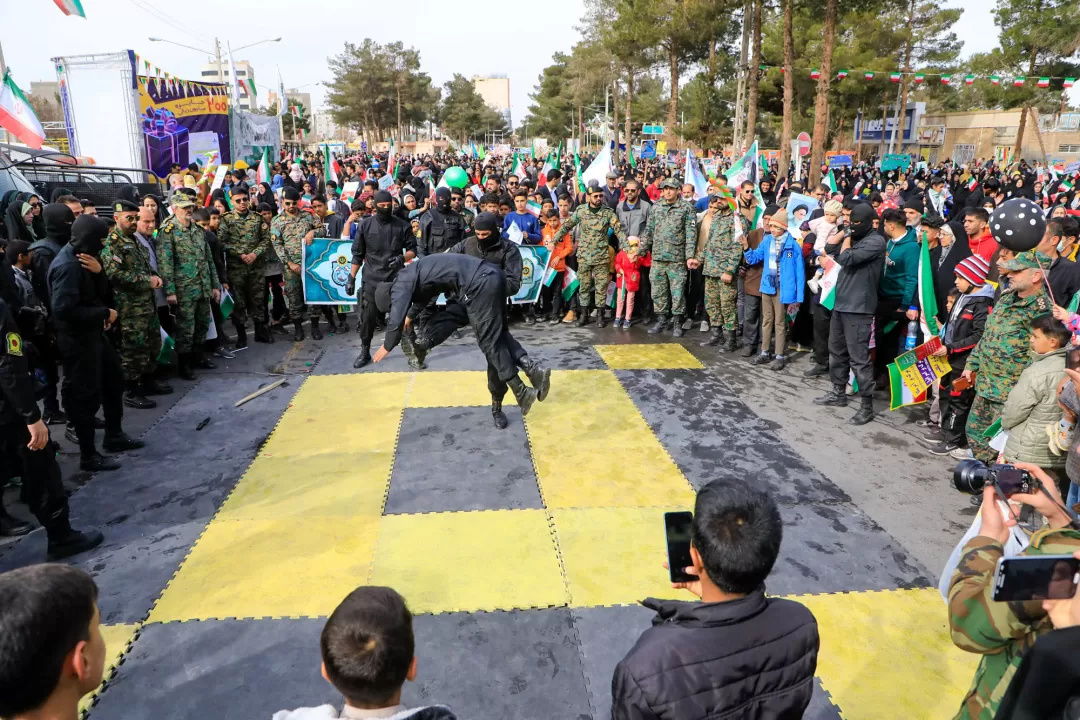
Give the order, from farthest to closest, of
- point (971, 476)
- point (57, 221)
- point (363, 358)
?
1. point (363, 358)
2. point (57, 221)
3. point (971, 476)

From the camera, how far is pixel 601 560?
4.27 m

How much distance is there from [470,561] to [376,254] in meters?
5.11

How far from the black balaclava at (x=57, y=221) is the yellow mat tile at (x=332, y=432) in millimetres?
2428

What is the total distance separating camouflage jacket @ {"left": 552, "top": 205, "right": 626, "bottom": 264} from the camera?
9625 millimetres

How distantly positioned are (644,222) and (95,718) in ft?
26.9

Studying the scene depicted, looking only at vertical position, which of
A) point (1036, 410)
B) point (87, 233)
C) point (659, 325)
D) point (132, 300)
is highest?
point (87, 233)

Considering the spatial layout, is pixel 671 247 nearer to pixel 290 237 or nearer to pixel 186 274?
pixel 290 237

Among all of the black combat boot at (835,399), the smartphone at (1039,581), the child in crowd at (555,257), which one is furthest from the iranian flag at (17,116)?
the smartphone at (1039,581)

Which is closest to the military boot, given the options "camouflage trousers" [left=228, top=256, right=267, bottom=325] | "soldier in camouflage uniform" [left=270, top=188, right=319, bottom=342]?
"soldier in camouflage uniform" [left=270, top=188, right=319, bottom=342]

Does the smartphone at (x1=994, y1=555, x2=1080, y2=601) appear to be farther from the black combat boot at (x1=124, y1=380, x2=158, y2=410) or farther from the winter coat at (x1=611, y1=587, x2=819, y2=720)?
the black combat boot at (x1=124, y1=380, x2=158, y2=410)

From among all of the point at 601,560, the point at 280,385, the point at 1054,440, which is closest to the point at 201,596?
the point at 601,560

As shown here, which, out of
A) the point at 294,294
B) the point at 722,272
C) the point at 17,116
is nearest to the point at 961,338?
the point at 722,272

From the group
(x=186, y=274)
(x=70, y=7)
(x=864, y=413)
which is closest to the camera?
(x=864, y=413)

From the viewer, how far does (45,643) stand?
5.16 ft
